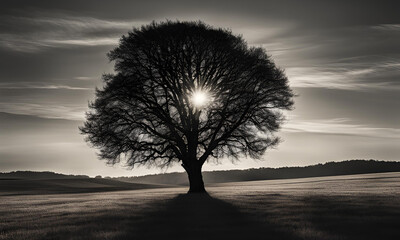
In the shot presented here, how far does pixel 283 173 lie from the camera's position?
139375 millimetres

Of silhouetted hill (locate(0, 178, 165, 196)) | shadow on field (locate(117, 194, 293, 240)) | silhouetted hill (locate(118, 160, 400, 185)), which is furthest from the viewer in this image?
silhouetted hill (locate(118, 160, 400, 185))

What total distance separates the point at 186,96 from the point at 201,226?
1974 cm

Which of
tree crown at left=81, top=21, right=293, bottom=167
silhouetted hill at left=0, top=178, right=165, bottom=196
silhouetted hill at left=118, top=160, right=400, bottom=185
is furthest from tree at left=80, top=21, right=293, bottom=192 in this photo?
silhouetted hill at left=118, top=160, right=400, bottom=185

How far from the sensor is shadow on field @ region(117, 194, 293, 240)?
46.9 ft

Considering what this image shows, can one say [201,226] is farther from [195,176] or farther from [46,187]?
[46,187]

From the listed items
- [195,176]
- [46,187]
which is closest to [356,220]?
[195,176]

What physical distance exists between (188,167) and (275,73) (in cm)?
1099

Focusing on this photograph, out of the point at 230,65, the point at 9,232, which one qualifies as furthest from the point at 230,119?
the point at 9,232

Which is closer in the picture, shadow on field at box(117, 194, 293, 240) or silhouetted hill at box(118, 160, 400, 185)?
shadow on field at box(117, 194, 293, 240)

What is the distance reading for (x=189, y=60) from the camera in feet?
113

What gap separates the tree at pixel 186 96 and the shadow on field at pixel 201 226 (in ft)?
45.5

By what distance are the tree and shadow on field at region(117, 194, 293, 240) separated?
13.9 m

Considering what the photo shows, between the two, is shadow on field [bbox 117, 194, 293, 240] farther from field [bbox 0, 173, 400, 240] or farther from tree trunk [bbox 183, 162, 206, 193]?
tree trunk [bbox 183, 162, 206, 193]

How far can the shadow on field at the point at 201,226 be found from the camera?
46.9ft
